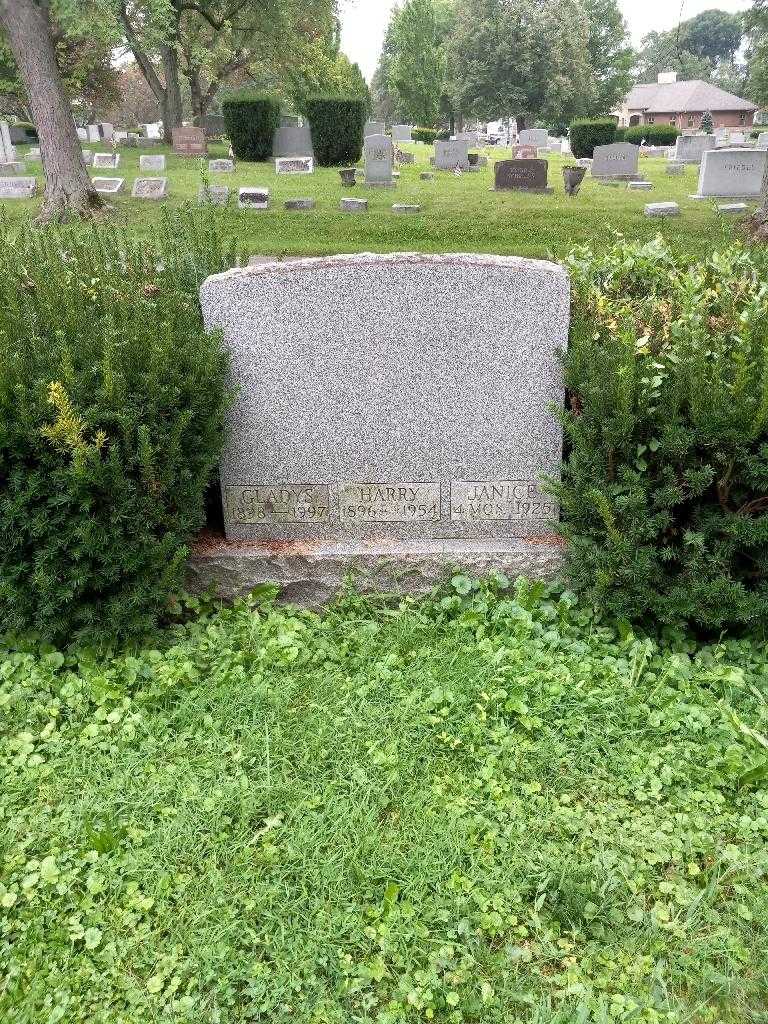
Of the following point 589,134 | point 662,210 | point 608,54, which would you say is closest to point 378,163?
point 662,210

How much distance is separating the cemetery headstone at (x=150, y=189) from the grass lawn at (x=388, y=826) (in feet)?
50.7

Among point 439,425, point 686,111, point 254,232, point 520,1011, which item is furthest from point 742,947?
point 686,111

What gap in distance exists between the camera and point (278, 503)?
3.87m

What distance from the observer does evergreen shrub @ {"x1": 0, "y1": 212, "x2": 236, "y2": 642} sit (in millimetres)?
2977

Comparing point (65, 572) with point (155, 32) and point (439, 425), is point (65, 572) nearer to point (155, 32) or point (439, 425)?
point (439, 425)

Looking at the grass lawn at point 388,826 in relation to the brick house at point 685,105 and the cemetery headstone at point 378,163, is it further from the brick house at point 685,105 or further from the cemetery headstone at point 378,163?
the brick house at point 685,105

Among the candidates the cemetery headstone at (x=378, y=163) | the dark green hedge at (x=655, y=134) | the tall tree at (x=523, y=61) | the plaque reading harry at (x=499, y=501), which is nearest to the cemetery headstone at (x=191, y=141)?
the cemetery headstone at (x=378, y=163)

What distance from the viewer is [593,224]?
13547mm

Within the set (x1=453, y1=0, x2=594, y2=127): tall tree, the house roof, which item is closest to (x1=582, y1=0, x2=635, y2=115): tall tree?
(x1=453, y1=0, x2=594, y2=127): tall tree

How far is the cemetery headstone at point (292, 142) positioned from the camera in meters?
23.1

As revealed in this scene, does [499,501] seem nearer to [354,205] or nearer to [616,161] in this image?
[354,205]

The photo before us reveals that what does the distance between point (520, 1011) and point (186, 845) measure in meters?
1.12

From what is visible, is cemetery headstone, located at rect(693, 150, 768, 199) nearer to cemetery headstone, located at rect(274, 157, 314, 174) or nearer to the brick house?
cemetery headstone, located at rect(274, 157, 314, 174)

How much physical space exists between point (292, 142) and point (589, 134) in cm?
1010
